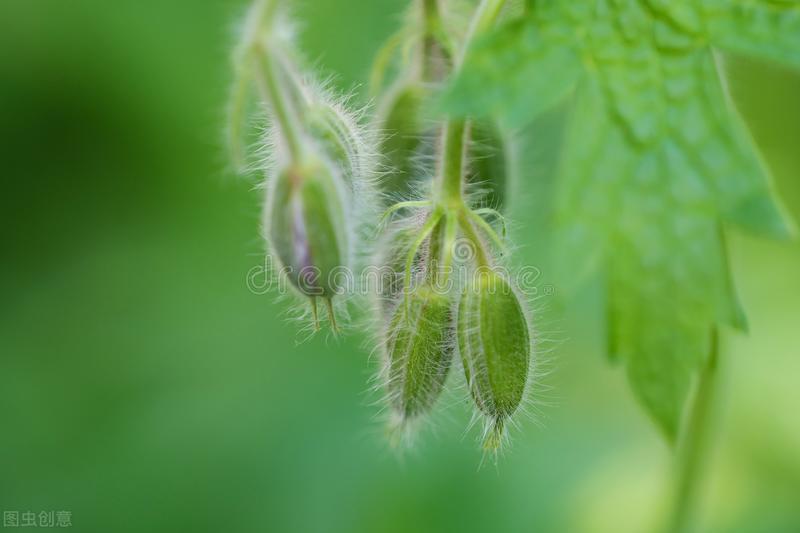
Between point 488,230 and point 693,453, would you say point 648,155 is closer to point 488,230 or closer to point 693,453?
point 488,230

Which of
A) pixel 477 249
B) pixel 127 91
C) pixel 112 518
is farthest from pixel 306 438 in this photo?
A: pixel 477 249

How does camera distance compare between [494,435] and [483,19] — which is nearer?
[483,19]

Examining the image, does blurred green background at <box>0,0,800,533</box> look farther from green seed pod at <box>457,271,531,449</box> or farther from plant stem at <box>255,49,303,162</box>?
plant stem at <box>255,49,303,162</box>

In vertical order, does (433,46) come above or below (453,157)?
Result: above

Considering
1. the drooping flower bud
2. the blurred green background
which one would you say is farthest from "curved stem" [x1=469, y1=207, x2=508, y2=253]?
the blurred green background

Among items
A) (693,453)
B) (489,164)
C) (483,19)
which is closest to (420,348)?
(489,164)

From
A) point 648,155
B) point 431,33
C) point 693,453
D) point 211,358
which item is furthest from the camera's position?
point 211,358

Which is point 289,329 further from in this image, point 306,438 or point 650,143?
point 650,143
